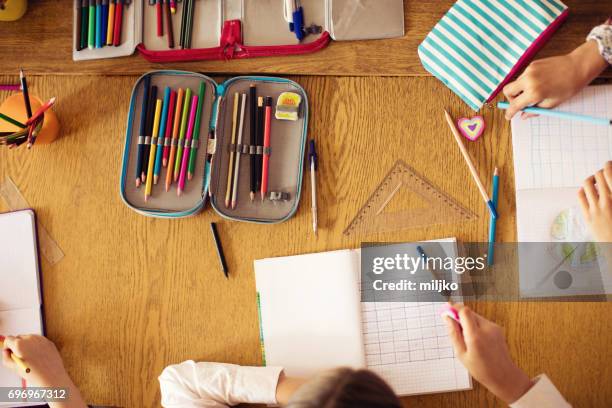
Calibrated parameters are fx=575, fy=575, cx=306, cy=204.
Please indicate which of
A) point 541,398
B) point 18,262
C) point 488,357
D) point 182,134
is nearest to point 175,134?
point 182,134

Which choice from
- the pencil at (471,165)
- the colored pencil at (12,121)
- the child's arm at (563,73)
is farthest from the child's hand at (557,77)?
the colored pencil at (12,121)

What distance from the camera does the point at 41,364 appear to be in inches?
43.6

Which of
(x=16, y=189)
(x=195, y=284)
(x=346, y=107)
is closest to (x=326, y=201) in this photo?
(x=346, y=107)

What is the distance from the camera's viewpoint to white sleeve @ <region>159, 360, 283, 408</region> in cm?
107

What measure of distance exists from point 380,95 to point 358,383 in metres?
0.65

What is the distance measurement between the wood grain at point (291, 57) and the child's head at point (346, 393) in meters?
0.67

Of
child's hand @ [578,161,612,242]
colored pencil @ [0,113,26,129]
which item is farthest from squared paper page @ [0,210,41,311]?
child's hand @ [578,161,612,242]

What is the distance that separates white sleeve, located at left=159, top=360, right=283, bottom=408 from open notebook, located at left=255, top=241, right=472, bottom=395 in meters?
0.06

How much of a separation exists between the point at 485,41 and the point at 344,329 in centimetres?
63

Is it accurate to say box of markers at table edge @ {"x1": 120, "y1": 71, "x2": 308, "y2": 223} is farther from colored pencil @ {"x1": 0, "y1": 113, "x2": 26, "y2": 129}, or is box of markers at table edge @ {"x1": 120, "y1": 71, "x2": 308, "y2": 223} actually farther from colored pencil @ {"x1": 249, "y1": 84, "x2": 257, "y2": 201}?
colored pencil @ {"x1": 0, "y1": 113, "x2": 26, "y2": 129}

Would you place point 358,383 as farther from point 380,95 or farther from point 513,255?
point 380,95

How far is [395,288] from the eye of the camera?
3.73ft

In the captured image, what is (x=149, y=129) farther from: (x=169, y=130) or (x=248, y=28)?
(x=248, y=28)

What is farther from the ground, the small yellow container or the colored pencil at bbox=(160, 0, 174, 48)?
the small yellow container
